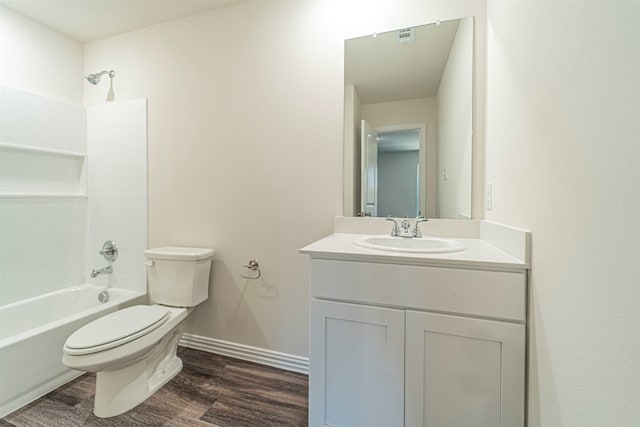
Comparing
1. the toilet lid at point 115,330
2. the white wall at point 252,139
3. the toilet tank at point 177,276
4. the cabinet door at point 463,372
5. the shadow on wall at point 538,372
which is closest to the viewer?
the shadow on wall at point 538,372

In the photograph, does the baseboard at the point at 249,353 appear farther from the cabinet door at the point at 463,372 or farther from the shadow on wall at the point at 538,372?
the shadow on wall at the point at 538,372

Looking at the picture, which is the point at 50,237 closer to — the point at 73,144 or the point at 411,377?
the point at 73,144

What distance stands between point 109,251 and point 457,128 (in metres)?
2.62

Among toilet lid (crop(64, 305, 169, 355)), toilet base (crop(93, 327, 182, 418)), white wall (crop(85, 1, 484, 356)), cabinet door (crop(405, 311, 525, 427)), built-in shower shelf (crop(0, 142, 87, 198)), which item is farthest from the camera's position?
built-in shower shelf (crop(0, 142, 87, 198))

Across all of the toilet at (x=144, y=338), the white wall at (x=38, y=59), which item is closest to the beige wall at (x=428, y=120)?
the toilet at (x=144, y=338)

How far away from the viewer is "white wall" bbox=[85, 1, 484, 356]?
1.71 meters

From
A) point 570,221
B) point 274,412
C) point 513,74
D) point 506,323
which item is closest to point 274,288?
point 274,412

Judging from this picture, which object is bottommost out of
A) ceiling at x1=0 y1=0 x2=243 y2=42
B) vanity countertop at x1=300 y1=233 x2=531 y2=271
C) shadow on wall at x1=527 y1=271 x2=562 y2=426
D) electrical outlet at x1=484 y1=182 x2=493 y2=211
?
shadow on wall at x1=527 y1=271 x2=562 y2=426

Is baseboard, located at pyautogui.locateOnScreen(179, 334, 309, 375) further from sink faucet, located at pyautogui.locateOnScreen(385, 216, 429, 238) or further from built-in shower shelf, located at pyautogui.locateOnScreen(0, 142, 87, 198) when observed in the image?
built-in shower shelf, located at pyautogui.locateOnScreen(0, 142, 87, 198)

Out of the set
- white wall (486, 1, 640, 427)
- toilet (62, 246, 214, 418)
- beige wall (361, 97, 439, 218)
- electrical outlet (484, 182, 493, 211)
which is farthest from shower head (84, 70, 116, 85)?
electrical outlet (484, 182, 493, 211)

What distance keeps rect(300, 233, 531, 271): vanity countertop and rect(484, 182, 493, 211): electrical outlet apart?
194 millimetres

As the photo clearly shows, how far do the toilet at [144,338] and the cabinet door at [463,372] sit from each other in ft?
4.41

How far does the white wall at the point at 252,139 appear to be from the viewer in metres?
1.71

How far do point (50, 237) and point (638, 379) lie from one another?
3.15 meters
